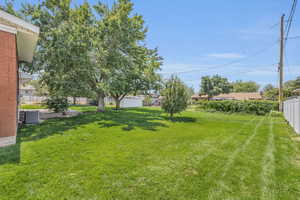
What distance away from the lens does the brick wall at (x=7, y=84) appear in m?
5.17

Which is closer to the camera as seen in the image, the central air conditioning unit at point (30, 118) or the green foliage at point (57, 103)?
the central air conditioning unit at point (30, 118)

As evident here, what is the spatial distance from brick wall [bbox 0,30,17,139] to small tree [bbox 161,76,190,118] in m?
8.43

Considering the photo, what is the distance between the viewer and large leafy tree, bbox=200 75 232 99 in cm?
4425

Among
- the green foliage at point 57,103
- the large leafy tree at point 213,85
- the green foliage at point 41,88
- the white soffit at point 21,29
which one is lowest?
the green foliage at point 57,103

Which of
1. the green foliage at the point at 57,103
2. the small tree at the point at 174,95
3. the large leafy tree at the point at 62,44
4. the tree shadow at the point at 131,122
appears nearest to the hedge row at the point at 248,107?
the small tree at the point at 174,95

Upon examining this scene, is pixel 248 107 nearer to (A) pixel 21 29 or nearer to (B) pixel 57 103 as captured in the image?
(B) pixel 57 103

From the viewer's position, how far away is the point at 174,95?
37.4 ft

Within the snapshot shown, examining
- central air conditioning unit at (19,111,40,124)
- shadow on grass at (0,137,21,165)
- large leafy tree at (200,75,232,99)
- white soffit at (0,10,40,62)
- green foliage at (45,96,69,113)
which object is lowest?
shadow on grass at (0,137,21,165)

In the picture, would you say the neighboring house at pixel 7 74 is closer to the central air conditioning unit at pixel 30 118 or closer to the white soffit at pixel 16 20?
the white soffit at pixel 16 20

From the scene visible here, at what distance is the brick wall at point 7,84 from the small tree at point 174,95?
27.7 feet

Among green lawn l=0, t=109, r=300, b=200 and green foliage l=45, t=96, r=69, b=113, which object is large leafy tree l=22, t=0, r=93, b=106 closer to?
green foliage l=45, t=96, r=69, b=113

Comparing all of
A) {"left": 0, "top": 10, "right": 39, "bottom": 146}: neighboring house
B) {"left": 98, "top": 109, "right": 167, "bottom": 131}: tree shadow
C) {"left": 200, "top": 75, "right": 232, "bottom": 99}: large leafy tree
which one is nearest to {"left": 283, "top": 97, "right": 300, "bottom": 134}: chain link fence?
{"left": 98, "top": 109, "right": 167, "bottom": 131}: tree shadow

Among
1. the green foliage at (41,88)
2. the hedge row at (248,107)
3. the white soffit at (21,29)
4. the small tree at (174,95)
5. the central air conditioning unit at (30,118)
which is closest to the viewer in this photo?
the white soffit at (21,29)

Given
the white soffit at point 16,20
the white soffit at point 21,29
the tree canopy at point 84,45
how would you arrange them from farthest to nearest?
the tree canopy at point 84,45
the white soffit at point 21,29
the white soffit at point 16,20
